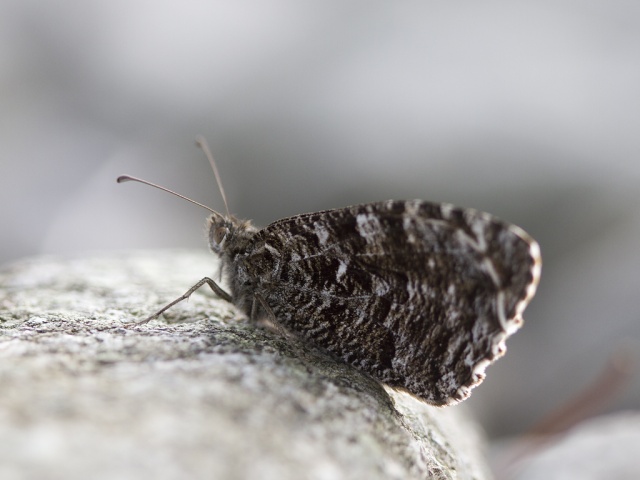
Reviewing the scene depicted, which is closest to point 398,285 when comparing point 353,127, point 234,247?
point 234,247

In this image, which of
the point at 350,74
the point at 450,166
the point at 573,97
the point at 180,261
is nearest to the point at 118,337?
the point at 180,261

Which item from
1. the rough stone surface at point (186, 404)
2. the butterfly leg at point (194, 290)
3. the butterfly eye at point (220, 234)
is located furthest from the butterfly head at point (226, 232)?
the rough stone surface at point (186, 404)

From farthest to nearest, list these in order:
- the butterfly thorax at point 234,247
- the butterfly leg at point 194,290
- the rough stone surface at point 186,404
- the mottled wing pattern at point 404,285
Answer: the butterfly thorax at point 234,247, the butterfly leg at point 194,290, the mottled wing pattern at point 404,285, the rough stone surface at point 186,404

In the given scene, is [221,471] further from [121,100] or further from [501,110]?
[121,100]

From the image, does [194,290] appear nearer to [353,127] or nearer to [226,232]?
[226,232]

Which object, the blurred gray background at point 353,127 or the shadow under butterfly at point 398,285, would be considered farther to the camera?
the blurred gray background at point 353,127

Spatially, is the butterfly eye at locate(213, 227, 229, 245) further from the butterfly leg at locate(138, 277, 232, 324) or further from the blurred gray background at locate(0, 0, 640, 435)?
the blurred gray background at locate(0, 0, 640, 435)

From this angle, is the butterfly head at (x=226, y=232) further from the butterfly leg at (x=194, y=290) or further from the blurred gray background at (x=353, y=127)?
the blurred gray background at (x=353, y=127)

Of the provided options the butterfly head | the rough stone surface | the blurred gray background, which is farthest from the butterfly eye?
the blurred gray background
